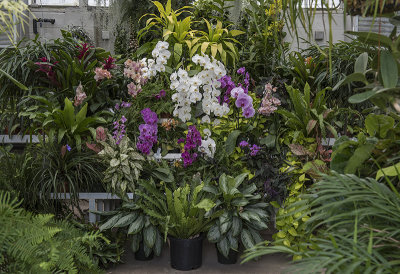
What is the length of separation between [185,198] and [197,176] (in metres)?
0.23

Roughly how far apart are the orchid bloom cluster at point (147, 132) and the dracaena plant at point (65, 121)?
303 mm

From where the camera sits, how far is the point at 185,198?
2764mm

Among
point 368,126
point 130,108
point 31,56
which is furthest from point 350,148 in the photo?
point 31,56

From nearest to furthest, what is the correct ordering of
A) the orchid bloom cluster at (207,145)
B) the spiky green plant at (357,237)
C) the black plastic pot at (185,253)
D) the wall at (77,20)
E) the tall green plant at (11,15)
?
the spiky green plant at (357,237) → the tall green plant at (11,15) → the black plastic pot at (185,253) → the orchid bloom cluster at (207,145) → the wall at (77,20)

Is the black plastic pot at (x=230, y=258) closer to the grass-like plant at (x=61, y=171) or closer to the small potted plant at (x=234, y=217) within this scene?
the small potted plant at (x=234, y=217)

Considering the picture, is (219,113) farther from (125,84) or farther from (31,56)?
Answer: (31,56)

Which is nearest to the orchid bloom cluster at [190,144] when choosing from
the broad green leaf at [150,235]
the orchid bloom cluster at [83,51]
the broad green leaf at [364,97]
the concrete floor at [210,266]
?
the broad green leaf at [150,235]

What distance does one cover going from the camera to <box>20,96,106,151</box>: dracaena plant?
2840 mm

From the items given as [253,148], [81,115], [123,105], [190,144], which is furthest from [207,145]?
[81,115]

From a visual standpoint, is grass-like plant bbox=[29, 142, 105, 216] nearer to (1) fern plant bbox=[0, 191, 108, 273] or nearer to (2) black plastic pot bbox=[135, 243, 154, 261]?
(2) black plastic pot bbox=[135, 243, 154, 261]

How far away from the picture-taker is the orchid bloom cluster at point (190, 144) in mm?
2908

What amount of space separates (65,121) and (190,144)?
0.91 meters

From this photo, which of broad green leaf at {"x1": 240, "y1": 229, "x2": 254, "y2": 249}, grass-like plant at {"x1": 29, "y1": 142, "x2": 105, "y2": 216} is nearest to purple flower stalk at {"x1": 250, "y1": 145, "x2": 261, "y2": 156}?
broad green leaf at {"x1": 240, "y1": 229, "x2": 254, "y2": 249}

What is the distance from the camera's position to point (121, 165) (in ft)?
9.17
